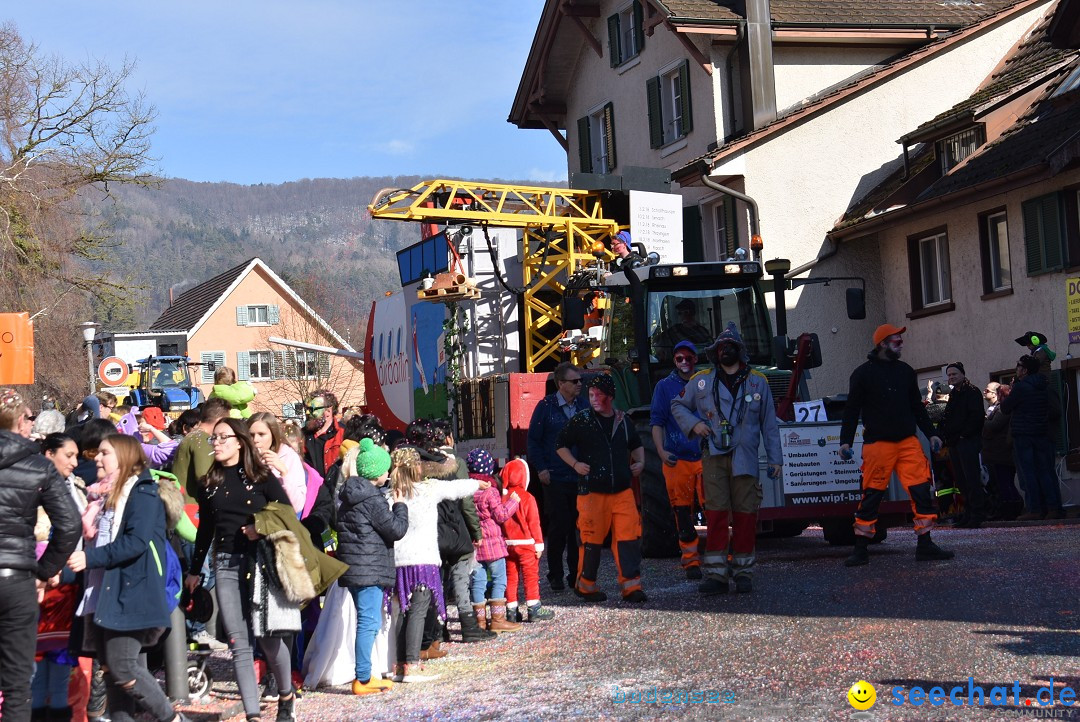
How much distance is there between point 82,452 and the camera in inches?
356

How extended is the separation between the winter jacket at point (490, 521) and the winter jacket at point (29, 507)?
3.85 meters

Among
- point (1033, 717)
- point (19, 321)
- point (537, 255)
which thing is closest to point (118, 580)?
point (1033, 717)

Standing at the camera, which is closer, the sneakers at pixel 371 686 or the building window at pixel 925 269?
the sneakers at pixel 371 686

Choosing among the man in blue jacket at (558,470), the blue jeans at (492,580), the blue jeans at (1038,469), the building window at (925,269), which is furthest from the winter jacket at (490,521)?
the building window at (925,269)

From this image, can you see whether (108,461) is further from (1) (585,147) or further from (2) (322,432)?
(1) (585,147)

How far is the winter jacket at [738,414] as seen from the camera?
11.1 metres

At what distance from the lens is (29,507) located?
689 centimetres

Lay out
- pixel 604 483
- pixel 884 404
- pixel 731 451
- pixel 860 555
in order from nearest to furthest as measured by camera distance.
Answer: pixel 731 451 < pixel 604 483 < pixel 884 404 < pixel 860 555

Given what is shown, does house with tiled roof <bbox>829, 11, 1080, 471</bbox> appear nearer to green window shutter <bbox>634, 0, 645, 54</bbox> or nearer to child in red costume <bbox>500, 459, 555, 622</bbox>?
green window shutter <bbox>634, 0, 645, 54</bbox>

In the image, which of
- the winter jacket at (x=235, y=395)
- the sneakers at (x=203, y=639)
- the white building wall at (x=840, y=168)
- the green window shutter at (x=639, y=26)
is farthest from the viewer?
the green window shutter at (x=639, y=26)

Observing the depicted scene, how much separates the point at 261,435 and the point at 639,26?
2423cm

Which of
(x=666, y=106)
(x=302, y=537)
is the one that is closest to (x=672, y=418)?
(x=302, y=537)

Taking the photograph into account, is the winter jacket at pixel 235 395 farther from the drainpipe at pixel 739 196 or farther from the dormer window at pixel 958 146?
the dormer window at pixel 958 146

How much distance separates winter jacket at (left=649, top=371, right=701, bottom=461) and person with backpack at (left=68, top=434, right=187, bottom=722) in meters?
5.62
